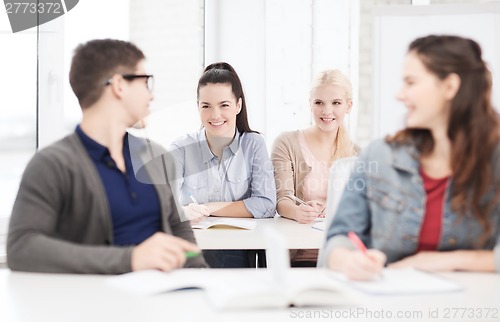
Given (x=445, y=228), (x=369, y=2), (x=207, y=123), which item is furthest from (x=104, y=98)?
(x=369, y=2)

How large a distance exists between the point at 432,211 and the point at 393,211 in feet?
0.26

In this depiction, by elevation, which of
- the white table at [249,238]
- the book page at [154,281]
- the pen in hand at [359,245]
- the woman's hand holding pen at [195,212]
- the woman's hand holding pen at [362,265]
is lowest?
the white table at [249,238]

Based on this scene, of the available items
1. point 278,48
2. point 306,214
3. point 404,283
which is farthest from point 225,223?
point 278,48

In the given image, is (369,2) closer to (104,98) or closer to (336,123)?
(336,123)

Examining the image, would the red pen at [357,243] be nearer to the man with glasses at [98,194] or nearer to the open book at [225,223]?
the man with glasses at [98,194]

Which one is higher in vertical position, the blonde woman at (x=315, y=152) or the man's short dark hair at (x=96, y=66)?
the man's short dark hair at (x=96, y=66)

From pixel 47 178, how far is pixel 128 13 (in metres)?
1.84

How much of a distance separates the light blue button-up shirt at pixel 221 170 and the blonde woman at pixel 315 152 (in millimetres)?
70

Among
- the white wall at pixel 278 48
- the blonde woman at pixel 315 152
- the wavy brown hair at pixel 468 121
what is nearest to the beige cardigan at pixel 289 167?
the blonde woman at pixel 315 152

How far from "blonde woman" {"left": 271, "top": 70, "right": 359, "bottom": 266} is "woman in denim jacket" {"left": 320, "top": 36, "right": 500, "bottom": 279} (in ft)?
2.59

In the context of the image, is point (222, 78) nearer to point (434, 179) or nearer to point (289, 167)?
point (289, 167)

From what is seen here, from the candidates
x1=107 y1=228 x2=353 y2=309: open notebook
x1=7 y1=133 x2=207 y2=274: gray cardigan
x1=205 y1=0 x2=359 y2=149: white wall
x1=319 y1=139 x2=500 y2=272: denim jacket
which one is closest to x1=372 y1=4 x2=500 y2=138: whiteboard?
x1=319 y1=139 x2=500 y2=272: denim jacket

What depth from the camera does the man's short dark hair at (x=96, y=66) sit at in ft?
4.31

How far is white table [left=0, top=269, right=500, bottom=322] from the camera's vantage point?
1.02 metres
